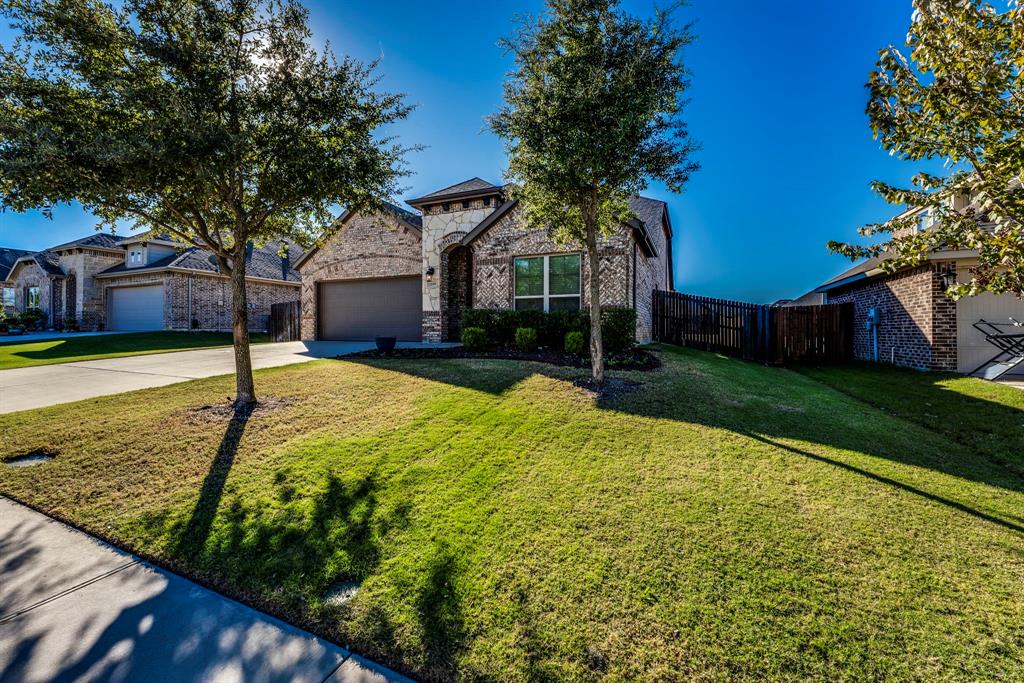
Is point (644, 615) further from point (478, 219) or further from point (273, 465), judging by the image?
point (478, 219)

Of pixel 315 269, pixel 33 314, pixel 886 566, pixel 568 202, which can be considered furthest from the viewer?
pixel 33 314

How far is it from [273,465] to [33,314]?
32312mm

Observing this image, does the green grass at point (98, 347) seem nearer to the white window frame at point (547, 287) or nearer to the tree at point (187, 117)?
the tree at point (187, 117)

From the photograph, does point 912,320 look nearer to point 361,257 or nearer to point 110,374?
point 361,257

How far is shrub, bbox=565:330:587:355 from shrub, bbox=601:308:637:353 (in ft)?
1.76

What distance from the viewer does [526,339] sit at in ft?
33.2

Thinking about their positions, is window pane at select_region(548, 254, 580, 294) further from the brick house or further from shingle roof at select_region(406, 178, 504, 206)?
the brick house

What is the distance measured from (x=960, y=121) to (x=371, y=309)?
1560 cm

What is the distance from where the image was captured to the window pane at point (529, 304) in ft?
38.6

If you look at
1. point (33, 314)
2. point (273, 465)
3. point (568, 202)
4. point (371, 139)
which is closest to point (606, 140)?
point (568, 202)

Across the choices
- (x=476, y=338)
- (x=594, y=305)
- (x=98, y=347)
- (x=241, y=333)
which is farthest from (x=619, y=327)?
(x=98, y=347)

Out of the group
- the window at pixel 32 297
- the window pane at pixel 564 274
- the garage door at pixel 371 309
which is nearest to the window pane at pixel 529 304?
the window pane at pixel 564 274

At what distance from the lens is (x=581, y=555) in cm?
276

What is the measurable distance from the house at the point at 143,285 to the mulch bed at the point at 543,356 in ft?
46.2
